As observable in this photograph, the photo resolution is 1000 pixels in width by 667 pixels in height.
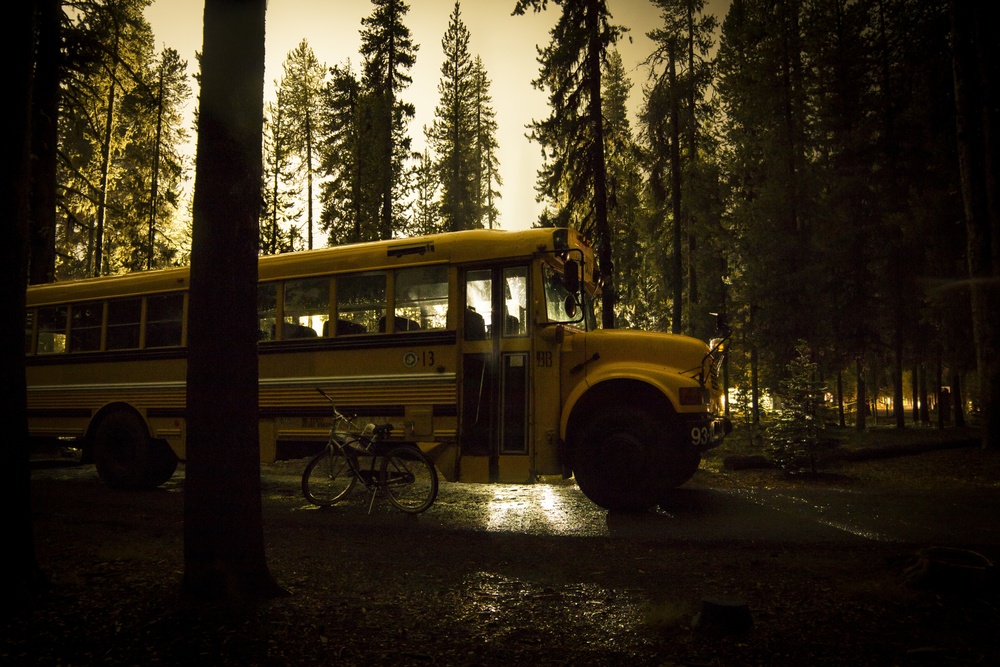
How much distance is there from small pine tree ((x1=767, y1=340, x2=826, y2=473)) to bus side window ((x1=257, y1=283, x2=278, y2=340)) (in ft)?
28.5

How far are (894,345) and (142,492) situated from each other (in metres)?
23.0

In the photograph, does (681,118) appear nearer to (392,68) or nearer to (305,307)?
(392,68)

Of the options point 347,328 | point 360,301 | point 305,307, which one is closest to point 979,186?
point 360,301

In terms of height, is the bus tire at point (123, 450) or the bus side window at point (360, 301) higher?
the bus side window at point (360, 301)

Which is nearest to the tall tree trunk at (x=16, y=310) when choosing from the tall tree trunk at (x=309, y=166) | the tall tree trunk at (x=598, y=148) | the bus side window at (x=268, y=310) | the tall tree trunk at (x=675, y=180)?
the bus side window at (x=268, y=310)

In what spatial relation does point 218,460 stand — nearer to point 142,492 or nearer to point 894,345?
point 142,492

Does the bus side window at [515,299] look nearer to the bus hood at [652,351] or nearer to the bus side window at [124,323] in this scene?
the bus hood at [652,351]

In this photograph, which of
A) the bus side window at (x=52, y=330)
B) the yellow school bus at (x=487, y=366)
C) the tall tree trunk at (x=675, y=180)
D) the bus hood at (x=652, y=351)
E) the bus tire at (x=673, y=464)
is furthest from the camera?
the tall tree trunk at (x=675, y=180)

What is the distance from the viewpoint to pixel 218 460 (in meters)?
4.39

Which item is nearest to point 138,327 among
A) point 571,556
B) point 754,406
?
point 571,556

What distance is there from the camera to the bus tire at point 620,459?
7734 mm

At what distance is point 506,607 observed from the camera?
459cm

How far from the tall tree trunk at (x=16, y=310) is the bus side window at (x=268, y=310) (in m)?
4.67

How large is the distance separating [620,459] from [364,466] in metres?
3.66
